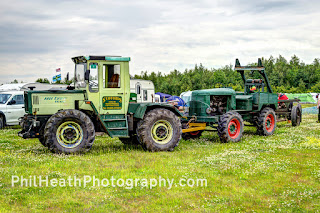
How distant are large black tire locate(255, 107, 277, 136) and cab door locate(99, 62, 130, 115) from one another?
24.0ft

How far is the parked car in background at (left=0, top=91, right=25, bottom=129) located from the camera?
2083cm

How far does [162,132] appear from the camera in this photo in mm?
12016

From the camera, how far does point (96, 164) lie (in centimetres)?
958

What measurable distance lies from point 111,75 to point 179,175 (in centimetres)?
476

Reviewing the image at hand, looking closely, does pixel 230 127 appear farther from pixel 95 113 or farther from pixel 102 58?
pixel 102 58

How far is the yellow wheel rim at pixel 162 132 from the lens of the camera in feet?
39.1

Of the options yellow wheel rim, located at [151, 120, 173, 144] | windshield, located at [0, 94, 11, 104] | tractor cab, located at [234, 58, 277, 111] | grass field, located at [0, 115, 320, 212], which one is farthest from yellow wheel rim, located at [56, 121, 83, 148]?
windshield, located at [0, 94, 11, 104]

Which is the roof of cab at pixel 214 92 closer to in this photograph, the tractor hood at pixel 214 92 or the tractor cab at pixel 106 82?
the tractor hood at pixel 214 92

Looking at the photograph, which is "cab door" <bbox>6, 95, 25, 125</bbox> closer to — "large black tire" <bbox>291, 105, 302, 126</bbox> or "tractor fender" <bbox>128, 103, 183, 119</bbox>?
"tractor fender" <bbox>128, 103, 183, 119</bbox>

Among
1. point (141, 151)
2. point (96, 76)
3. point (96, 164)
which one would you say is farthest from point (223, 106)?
point (96, 164)

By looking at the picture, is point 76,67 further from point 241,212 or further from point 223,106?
point 241,212

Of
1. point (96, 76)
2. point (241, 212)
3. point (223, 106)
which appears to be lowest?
point (241, 212)

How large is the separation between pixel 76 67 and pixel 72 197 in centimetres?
632

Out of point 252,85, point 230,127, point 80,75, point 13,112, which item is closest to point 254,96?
point 252,85
